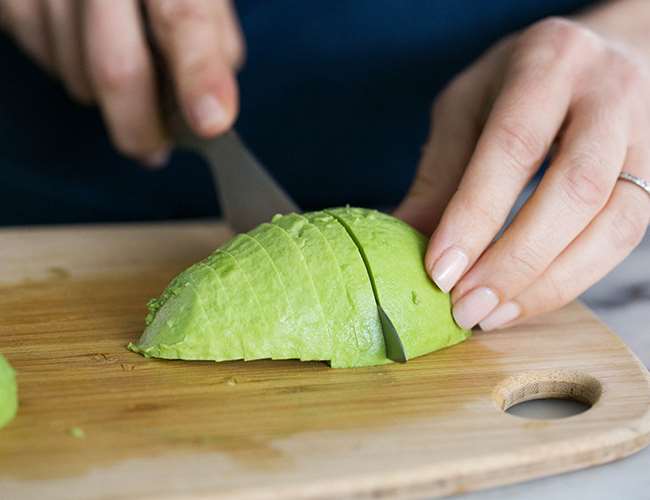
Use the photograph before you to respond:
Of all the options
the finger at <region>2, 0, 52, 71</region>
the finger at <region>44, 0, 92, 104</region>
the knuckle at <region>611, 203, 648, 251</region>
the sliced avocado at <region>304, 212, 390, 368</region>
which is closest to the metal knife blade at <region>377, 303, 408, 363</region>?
the sliced avocado at <region>304, 212, 390, 368</region>

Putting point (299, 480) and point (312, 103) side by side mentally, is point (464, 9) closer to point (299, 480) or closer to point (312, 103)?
point (312, 103)

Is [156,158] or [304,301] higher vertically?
[304,301]

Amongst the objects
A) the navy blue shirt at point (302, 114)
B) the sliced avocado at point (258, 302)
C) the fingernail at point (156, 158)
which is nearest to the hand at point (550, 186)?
the sliced avocado at point (258, 302)

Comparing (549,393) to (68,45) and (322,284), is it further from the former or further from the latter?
(68,45)

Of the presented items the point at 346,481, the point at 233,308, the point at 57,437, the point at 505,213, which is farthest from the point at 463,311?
the point at 57,437

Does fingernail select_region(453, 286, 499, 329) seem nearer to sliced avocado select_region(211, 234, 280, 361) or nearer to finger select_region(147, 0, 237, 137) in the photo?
sliced avocado select_region(211, 234, 280, 361)

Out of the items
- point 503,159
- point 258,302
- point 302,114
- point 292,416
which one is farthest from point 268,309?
point 302,114
